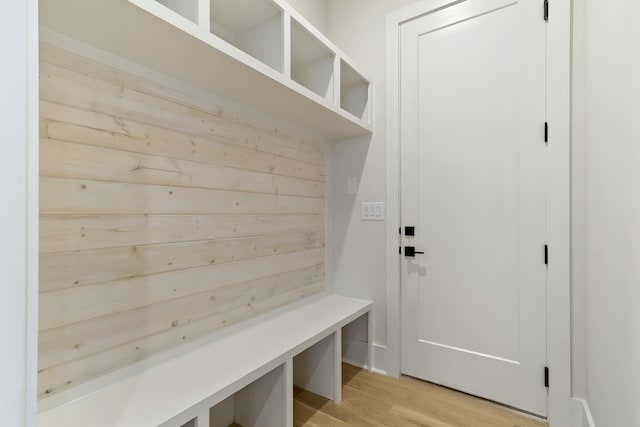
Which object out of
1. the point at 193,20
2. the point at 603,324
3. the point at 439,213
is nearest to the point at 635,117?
the point at 603,324

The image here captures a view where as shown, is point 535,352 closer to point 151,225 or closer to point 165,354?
point 165,354

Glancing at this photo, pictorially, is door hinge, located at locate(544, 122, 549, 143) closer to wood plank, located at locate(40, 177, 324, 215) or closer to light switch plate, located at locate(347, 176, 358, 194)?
light switch plate, located at locate(347, 176, 358, 194)

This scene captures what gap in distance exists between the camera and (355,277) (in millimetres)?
2178

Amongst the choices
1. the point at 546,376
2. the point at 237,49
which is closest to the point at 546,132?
the point at 546,376

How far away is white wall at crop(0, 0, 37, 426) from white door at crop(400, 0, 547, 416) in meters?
1.81

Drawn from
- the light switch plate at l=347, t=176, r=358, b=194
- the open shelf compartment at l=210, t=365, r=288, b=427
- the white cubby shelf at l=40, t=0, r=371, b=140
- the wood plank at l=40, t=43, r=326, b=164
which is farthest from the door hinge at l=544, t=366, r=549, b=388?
the wood plank at l=40, t=43, r=326, b=164

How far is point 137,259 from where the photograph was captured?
3.86ft

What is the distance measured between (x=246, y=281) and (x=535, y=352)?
63.1 inches

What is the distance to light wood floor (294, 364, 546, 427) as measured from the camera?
1548 mm

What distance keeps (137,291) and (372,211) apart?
1.47 metres

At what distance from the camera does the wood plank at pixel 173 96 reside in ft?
3.27

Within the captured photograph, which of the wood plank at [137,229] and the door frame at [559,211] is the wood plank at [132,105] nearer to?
the wood plank at [137,229]

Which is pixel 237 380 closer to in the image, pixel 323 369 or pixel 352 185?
pixel 323 369

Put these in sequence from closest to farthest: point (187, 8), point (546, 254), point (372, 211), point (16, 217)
Answer: point (16, 217) → point (187, 8) → point (546, 254) → point (372, 211)
